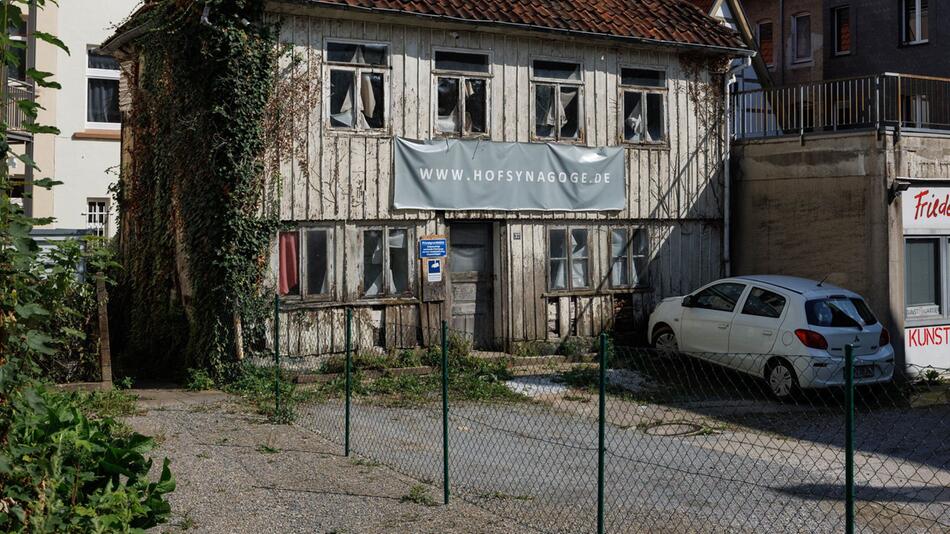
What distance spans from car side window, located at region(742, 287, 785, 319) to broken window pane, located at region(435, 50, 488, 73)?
5.48 meters

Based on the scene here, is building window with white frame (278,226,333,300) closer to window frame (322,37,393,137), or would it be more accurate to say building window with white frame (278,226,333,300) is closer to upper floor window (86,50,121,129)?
window frame (322,37,393,137)

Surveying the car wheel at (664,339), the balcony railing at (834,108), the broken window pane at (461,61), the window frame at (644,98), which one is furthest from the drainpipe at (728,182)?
the broken window pane at (461,61)

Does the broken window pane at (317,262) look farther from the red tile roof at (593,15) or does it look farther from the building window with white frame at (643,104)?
the building window with white frame at (643,104)

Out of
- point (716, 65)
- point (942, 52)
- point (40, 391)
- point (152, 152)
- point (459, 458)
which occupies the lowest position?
point (459, 458)

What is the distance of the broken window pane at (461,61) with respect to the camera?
16.7 m

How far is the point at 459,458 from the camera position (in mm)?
10633

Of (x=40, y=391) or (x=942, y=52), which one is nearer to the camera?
(x=40, y=391)

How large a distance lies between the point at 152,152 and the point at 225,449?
7.93 meters

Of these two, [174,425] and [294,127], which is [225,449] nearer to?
[174,425]

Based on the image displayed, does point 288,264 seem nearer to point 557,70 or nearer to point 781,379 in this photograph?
point 557,70

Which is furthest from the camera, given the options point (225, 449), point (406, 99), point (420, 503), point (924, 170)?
point (924, 170)

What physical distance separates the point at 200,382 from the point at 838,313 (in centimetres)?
883

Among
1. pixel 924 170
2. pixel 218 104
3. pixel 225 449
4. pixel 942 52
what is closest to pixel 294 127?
pixel 218 104

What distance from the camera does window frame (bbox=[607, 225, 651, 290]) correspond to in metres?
18.3
